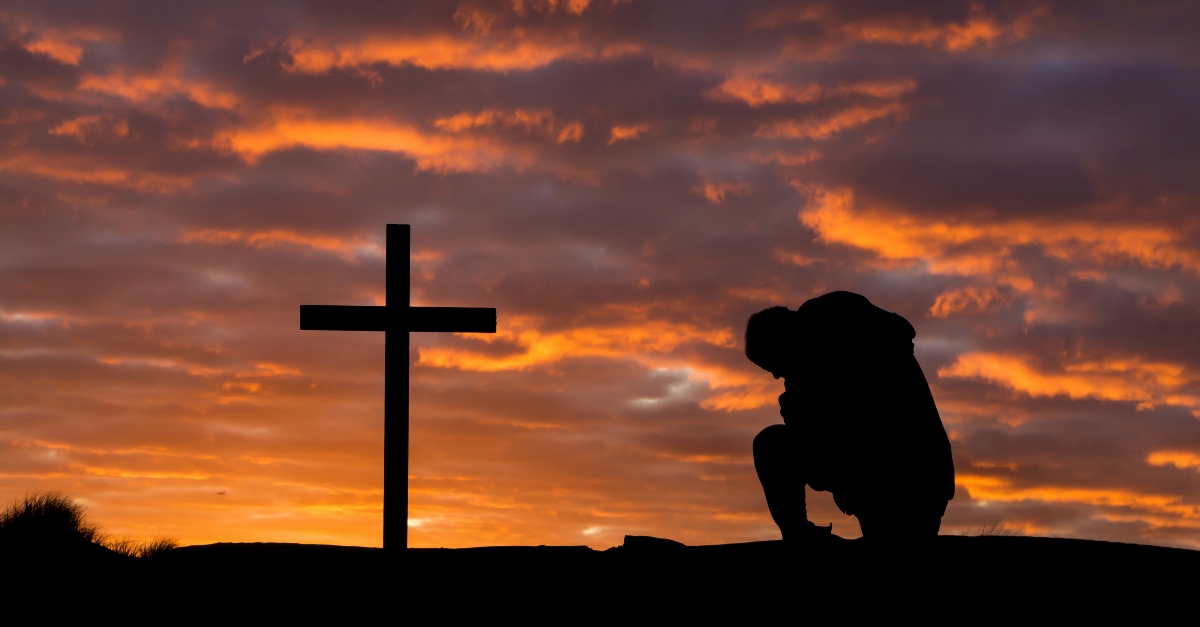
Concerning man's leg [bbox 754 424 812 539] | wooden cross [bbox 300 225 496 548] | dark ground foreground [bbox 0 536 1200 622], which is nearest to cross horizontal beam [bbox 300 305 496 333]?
wooden cross [bbox 300 225 496 548]

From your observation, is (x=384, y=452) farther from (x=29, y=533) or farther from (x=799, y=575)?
(x=799, y=575)

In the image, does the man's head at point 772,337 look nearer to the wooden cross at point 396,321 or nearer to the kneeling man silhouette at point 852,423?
the kneeling man silhouette at point 852,423

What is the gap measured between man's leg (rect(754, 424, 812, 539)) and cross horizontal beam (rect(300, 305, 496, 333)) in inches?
199

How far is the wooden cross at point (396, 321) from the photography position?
428 inches

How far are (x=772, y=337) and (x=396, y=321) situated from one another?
18.1 feet

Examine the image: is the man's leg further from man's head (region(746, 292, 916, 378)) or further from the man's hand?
man's head (region(746, 292, 916, 378))

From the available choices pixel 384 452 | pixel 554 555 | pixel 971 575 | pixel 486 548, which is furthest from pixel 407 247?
pixel 971 575

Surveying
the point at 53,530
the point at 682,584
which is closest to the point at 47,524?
the point at 53,530

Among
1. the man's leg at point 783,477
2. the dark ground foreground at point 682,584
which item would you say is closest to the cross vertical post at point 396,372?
the dark ground foreground at point 682,584

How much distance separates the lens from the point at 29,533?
10852mm

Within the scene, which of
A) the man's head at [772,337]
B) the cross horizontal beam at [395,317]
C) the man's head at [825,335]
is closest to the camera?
the man's head at [825,335]

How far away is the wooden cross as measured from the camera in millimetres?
10875

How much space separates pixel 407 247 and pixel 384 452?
207 centimetres

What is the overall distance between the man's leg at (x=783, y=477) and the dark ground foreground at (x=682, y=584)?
18 centimetres
